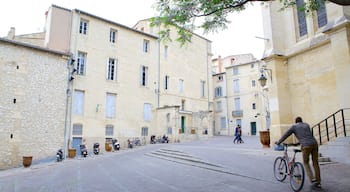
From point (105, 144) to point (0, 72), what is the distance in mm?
8895

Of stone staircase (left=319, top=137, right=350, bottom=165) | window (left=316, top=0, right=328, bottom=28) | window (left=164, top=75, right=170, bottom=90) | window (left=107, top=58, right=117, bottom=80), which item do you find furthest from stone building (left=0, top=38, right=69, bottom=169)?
window (left=316, top=0, right=328, bottom=28)

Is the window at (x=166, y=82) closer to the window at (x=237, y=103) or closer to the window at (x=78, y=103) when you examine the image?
the window at (x=78, y=103)

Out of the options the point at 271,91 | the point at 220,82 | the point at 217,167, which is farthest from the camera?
the point at 220,82

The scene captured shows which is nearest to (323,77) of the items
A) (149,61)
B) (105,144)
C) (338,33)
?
(338,33)

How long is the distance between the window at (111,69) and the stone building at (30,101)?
15.7ft

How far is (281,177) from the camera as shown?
5.91 metres

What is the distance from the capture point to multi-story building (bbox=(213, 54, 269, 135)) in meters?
33.9

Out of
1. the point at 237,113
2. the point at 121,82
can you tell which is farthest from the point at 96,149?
the point at 237,113

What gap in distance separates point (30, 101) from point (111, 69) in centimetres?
812

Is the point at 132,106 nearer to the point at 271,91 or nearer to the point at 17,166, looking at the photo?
the point at 17,166

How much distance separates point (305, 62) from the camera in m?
11.1

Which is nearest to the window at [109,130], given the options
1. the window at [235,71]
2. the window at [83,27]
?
the window at [83,27]

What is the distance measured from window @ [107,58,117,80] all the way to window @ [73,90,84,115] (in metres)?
3.17

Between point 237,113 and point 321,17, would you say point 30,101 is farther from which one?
point 237,113
